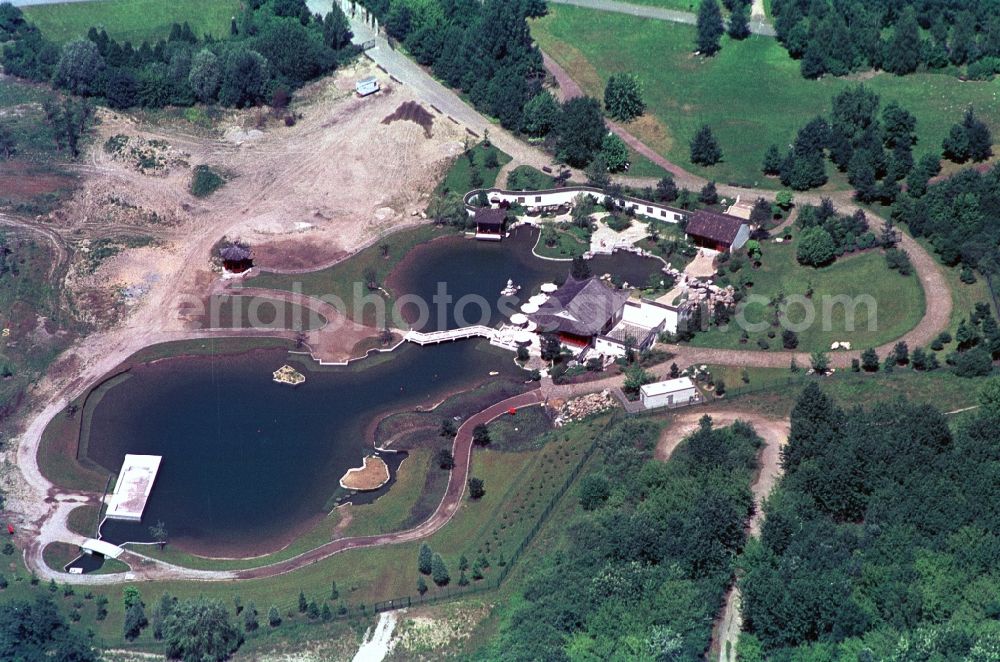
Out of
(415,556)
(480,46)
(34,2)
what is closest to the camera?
(415,556)

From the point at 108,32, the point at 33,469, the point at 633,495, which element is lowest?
the point at 33,469

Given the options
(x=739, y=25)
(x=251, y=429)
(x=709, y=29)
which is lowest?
(x=251, y=429)

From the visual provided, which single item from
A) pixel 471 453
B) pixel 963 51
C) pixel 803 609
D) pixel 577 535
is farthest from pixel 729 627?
pixel 963 51

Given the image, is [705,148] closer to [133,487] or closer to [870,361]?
[870,361]

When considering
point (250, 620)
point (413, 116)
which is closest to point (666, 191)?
point (413, 116)

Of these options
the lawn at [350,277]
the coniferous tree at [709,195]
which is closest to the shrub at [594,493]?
the lawn at [350,277]

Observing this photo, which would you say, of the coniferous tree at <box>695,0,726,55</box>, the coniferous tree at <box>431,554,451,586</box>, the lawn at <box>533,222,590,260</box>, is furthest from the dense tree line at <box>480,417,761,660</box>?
the coniferous tree at <box>695,0,726,55</box>

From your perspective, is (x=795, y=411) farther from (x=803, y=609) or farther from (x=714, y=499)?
(x=803, y=609)
